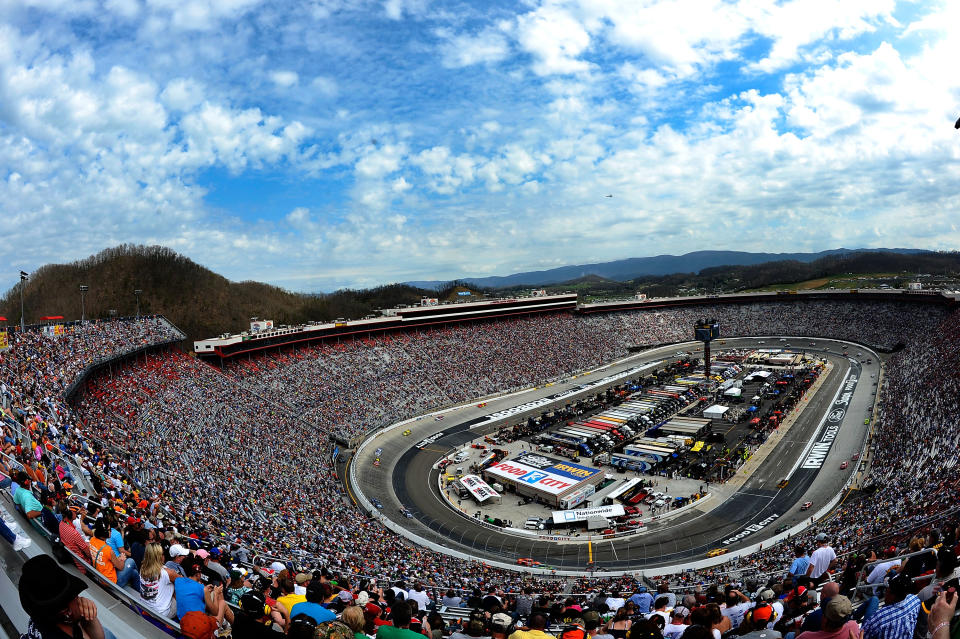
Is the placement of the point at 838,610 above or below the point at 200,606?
above

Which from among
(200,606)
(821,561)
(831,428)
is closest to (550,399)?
(831,428)

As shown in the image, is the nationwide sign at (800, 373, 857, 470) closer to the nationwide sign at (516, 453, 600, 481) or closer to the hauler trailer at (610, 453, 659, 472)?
the hauler trailer at (610, 453, 659, 472)

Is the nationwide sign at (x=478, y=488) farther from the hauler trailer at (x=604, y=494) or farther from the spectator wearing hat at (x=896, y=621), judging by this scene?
the spectator wearing hat at (x=896, y=621)

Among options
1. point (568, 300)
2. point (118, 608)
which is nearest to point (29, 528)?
point (118, 608)

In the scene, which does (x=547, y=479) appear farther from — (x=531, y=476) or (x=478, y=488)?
(x=478, y=488)

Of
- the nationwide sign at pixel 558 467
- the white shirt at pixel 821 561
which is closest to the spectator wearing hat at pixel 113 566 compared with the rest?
the white shirt at pixel 821 561

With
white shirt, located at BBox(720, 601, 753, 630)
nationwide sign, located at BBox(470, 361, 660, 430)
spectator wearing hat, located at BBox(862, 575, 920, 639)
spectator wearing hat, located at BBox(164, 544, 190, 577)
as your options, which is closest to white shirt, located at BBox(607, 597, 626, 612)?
white shirt, located at BBox(720, 601, 753, 630)

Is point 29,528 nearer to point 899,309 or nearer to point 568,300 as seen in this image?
point 568,300
